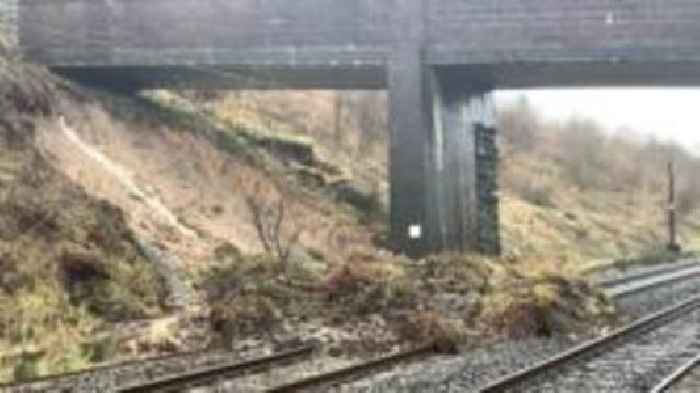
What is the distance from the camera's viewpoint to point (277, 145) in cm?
4056

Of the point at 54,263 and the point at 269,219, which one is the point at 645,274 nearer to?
the point at 269,219

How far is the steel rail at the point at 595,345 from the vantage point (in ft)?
47.4

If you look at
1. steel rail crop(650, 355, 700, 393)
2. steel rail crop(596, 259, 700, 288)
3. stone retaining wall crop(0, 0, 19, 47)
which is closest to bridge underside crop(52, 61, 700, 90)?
stone retaining wall crop(0, 0, 19, 47)

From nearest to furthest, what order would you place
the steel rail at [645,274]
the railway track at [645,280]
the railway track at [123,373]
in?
the railway track at [123,373], the railway track at [645,280], the steel rail at [645,274]

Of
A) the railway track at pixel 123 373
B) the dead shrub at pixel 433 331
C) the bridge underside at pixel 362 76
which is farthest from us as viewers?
the bridge underside at pixel 362 76

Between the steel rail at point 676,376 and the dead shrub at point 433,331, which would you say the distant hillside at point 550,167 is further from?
the steel rail at point 676,376

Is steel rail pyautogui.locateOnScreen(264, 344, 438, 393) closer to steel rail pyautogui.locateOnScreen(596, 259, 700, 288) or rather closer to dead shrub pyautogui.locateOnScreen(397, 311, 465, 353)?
dead shrub pyautogui.locateOnScreen(397, 311, 465, 353)

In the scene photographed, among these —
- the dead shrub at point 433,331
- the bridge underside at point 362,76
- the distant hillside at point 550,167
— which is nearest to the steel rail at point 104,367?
the dead shrub at point 433,331

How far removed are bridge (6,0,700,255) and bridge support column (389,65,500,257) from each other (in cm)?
4

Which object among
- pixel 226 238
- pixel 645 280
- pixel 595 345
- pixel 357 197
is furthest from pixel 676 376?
pixel 357 197

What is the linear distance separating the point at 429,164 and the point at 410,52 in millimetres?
2938

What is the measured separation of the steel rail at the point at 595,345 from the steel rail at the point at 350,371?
78.5 inches

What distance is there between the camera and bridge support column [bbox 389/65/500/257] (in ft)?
108

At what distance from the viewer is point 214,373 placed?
1543 centimetres
